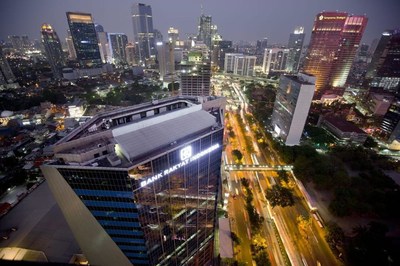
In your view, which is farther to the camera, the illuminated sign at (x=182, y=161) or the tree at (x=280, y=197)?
the tree at (x=280, y=197)

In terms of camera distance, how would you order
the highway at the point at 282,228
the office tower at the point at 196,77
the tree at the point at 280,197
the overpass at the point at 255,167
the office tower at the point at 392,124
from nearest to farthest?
the highway at the point at 282,228 < the tree at the point at 280,197 < the overpass at the point at 255,167 < the office tower at the point at 392,124 < the office tower at the point at 196,77

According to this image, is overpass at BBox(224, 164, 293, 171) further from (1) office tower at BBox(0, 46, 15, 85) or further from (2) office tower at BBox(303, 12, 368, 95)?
(1) office tower at BBox(0, 46, 15, 85)

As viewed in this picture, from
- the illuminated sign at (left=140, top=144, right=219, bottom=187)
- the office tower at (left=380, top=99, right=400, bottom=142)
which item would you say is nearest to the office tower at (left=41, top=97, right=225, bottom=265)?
the illuminated sign at (left=140, top=144, right=219, bottom=187)

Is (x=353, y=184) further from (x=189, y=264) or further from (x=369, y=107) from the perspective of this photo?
(x=369, y=107)

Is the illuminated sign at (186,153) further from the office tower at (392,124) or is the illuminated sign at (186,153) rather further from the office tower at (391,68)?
the office tower at (391,68)

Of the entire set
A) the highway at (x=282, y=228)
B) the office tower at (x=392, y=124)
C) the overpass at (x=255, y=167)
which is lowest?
the highway at (x=282, y=228)

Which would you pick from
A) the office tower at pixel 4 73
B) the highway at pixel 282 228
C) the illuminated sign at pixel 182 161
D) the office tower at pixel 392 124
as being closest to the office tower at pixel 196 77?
the highway at pixel 282 228

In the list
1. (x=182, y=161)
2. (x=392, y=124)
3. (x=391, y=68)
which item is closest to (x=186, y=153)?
(x=182, y=161)
